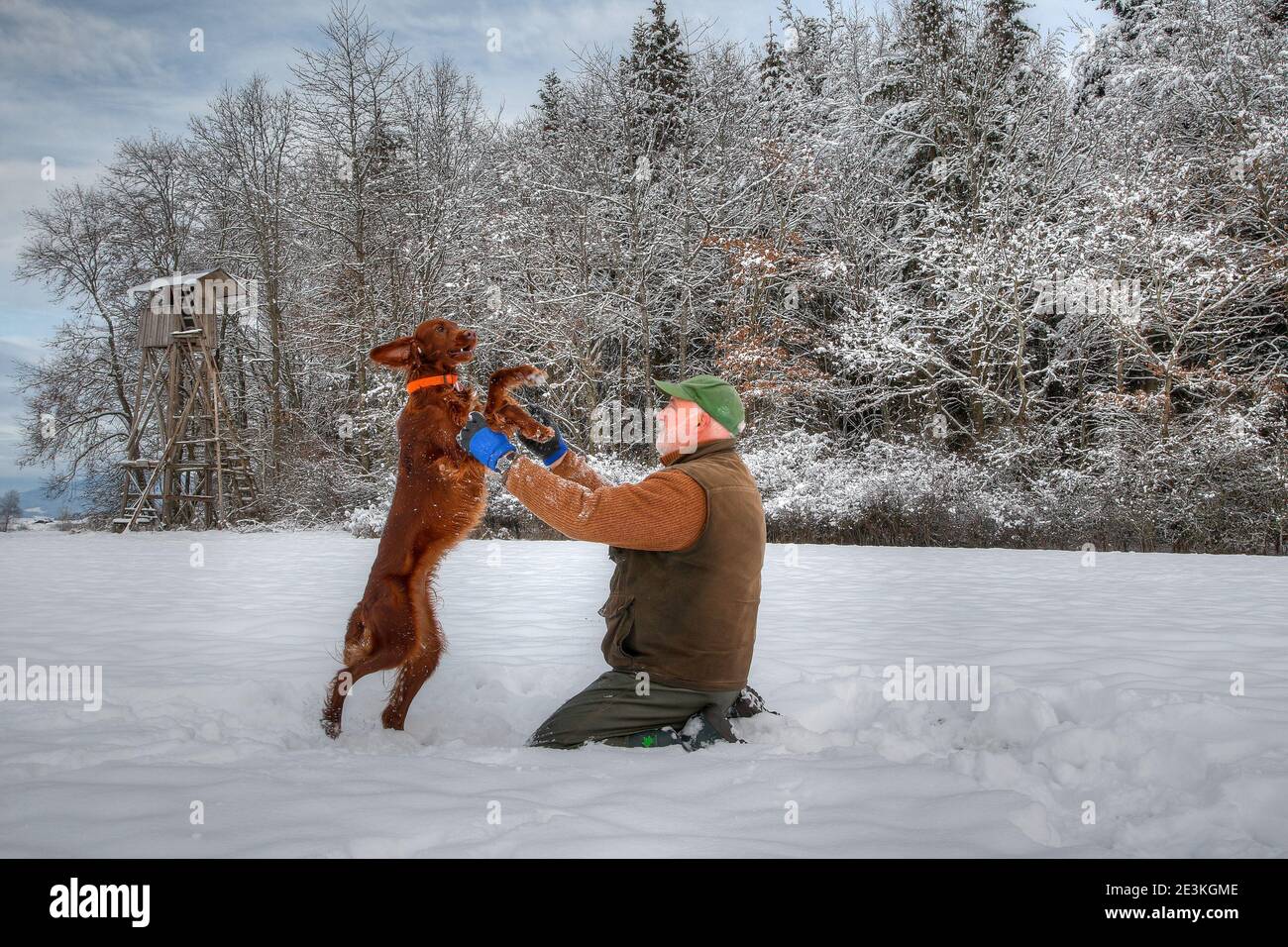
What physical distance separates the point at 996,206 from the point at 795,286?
4376 millimetres

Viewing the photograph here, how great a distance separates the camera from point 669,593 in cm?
311

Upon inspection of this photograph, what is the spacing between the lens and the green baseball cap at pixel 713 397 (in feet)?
10.9

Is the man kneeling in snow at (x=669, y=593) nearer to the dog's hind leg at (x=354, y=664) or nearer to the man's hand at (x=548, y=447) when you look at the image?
the man's hand at (x=548, y=447)

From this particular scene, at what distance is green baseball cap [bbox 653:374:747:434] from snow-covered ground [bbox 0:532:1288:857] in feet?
4.24

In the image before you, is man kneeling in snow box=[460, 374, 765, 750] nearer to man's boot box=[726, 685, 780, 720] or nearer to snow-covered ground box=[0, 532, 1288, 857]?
snow-covered ground box=[0, 532, 1288, 857]

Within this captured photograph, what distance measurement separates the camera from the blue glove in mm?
2963

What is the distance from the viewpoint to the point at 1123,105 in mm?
16453

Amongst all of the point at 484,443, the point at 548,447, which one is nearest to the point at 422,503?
the point at 484,443

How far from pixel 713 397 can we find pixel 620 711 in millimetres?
1301

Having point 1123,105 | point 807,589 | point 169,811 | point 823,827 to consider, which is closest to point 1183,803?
point 823,827

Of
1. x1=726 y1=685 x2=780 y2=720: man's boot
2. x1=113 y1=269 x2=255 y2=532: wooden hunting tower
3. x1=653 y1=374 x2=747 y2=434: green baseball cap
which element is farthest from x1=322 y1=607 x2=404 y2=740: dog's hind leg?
x1=113 y1=269 x2=255 y2=532: wooden hunting tower

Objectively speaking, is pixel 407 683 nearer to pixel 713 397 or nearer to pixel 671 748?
pixel 671 748

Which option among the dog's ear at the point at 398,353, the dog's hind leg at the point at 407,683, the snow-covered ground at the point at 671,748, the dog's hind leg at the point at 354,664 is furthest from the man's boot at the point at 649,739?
the dog's ear at the point at 398,353
